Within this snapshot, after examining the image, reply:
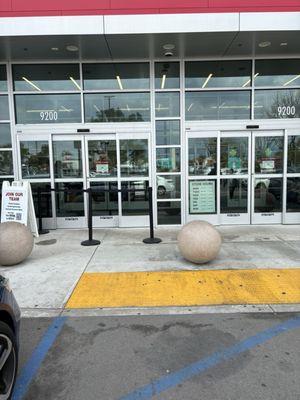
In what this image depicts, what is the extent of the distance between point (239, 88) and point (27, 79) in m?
5.37

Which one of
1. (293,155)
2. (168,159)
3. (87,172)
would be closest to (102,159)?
(87,172)

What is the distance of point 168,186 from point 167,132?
1378 millimetres

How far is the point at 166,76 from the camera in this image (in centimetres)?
892

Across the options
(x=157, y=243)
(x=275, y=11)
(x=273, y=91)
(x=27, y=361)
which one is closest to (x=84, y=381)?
(x=27, y=361)

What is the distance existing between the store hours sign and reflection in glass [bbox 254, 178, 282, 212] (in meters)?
1.13

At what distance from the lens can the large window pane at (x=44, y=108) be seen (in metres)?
8.95

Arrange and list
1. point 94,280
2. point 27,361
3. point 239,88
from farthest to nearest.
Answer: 1. point 239,88
2. point 94,280
3. point 27,361

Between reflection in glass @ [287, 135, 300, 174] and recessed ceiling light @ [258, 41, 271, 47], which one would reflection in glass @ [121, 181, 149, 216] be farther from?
recessed ceiling light @ [258, 41, 271, 47]

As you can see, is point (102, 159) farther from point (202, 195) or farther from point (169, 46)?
point (169, 46)

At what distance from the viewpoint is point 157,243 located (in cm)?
732

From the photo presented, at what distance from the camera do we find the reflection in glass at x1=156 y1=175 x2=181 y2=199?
9.09 meters

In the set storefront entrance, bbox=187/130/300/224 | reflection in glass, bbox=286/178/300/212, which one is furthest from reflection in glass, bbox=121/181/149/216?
reflection in glass, bbox=286/178/300/212

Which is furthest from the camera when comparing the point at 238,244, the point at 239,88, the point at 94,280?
the point at 239,88

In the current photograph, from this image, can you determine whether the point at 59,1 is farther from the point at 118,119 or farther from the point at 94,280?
the point at 94,280
